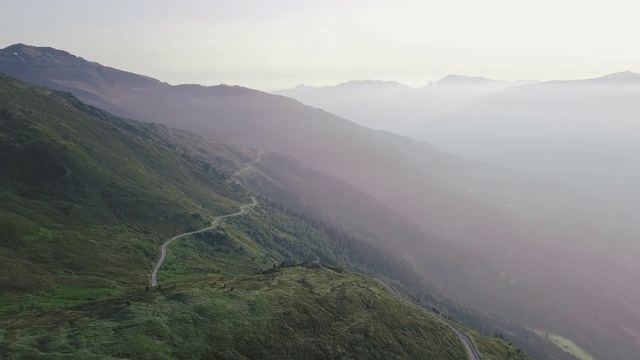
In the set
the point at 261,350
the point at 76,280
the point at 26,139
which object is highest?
the point at 26,139

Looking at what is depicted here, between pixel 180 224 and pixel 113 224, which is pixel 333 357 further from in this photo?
pixel 180 224

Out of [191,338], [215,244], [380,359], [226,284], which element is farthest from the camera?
[215,244]

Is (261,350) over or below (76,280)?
over

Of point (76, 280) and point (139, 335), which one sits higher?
point (139, 335)

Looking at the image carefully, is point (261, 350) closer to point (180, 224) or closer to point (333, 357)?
point (333, 357)

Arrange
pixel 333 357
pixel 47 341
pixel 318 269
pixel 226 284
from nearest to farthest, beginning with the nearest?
pixel 47 341, pixel 333 357, pixel 226 284, pixel 318 269

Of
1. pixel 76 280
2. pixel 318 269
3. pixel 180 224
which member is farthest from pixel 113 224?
pixel 318 269

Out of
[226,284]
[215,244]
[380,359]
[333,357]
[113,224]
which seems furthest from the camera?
[215,244]

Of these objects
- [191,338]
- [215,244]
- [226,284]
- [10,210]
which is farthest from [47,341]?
[215,244]

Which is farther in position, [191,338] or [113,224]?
[113,224]
